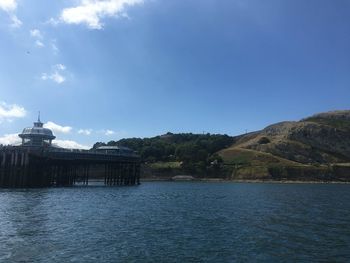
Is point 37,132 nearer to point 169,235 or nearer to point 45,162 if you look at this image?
point 45,162

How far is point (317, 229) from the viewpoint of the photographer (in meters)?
49.0

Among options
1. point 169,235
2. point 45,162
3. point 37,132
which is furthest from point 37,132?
point 169,235

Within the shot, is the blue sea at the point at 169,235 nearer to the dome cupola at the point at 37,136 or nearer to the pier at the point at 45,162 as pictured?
the pier at the point at 45,162

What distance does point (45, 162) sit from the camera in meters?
123

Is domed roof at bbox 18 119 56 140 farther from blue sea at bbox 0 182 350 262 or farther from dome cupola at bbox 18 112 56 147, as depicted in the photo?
blue sea at bbox 0 182 350 262

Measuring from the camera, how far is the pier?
112438 mm

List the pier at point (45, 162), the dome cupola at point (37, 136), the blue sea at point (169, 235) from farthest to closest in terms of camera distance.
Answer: the dome cupola at point (37, 136) < the pier at point (45, 162) < the blue sea at point (169, 235)

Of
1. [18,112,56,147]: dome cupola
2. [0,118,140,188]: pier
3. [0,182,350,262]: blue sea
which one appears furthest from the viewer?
[18,112,56,147]: dome cupola

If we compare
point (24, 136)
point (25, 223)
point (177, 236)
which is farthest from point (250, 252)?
point (24, 136)

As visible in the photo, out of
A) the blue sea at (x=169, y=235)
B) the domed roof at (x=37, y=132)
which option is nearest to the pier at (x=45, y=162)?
the domed roof at (x=37, y=132)

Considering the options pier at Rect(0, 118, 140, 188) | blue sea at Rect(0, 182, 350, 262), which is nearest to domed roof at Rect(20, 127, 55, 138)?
pier at Rect(0, 118, 140, 188)

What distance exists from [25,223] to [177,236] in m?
17.0

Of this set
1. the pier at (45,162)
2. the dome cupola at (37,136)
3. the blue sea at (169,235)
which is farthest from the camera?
the dome cupola at (37,136)

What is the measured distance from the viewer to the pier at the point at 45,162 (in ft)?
369
